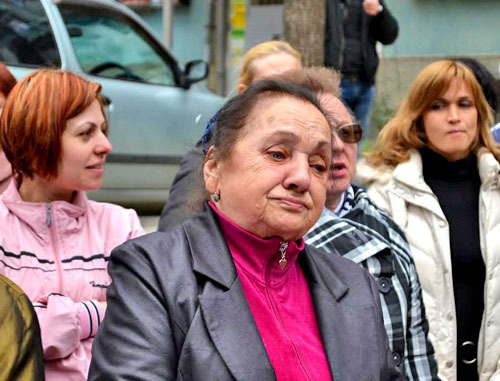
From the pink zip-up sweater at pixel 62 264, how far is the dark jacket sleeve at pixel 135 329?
28.2 inches

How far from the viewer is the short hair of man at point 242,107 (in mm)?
2564

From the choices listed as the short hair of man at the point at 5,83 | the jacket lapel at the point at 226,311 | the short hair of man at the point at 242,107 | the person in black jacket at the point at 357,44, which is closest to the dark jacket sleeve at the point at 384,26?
the person in black jacket at the point at 357,44

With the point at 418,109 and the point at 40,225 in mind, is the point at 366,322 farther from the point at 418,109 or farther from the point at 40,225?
the point at 418,109

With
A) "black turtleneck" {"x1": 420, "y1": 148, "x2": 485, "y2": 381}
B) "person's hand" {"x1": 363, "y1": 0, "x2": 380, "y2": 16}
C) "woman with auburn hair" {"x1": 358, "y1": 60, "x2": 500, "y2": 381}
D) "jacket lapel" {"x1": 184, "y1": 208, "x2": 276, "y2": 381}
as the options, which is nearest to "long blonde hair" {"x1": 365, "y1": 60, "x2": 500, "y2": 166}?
"woman with auburn hair" {"x1": 358, "y1": 60, "x2": 500, "y2": 381}

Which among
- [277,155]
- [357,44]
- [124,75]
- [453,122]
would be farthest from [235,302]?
[357,44]

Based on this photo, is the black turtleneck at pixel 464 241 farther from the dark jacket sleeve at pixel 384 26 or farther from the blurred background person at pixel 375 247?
the dark jacket sleeve at pixel 384 26

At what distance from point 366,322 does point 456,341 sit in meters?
1.61

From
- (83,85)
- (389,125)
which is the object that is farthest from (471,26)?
(83,85)

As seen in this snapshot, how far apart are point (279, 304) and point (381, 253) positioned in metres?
0.83

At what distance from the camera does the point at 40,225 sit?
3.27m

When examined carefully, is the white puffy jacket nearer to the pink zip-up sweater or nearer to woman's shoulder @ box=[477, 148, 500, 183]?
woman's shoulder @ box=[477, 148, 500, 183]

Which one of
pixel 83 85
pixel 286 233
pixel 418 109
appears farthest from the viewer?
pixel 418 109

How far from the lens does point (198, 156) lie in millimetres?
3580

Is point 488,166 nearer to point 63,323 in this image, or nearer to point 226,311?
point 63,323
